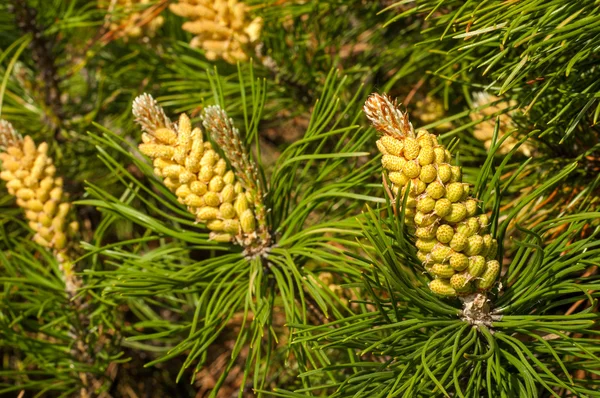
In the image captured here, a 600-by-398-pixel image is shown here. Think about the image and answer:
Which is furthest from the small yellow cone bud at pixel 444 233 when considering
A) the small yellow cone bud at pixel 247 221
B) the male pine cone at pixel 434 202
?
the small yellow cone bud at pixel 247 221

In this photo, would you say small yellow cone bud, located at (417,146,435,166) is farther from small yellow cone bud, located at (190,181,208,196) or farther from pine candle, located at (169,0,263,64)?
pine candle, located at (169,0,263,64)

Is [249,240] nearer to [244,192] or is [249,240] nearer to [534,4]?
[244,192]

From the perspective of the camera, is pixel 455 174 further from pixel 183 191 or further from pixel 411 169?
pixel 183 191

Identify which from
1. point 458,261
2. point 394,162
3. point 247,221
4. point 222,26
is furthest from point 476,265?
point 222,26

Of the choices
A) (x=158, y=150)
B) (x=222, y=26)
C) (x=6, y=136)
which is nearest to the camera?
(x=158, y=150)

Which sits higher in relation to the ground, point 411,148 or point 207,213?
point 411,148

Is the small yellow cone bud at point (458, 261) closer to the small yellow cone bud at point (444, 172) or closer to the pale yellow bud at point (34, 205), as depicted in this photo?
the small yellow cone bud at point (444, 172)

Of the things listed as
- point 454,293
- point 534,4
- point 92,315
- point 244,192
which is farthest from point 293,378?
point 534,4

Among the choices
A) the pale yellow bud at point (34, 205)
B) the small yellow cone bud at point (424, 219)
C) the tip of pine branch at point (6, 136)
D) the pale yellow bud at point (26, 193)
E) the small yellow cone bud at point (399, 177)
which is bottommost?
the pale yellow bud at point (34, 205)
